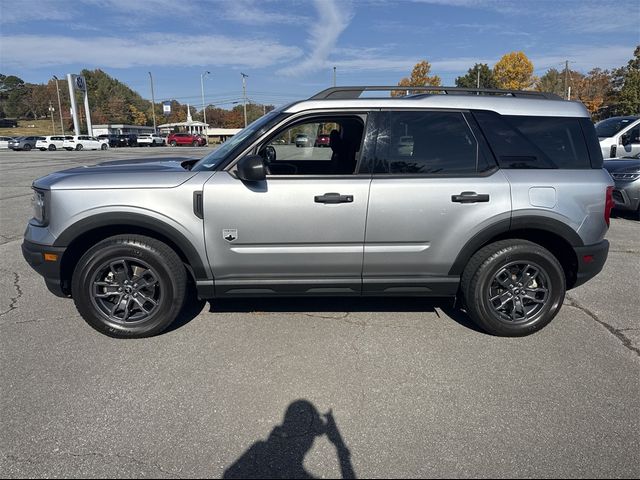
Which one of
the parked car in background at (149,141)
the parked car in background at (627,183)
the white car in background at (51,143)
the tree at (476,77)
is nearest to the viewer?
the parked car in background at (627,183)

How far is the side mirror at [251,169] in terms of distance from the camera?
325 centimetres

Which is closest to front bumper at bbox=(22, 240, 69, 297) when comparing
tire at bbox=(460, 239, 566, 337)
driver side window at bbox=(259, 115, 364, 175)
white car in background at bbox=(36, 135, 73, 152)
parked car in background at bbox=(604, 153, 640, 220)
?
driver side window at bbox=(259, 115, 364, 175)

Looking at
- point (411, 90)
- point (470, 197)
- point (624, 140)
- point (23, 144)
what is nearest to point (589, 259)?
point (470, 197)

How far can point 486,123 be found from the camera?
362cm

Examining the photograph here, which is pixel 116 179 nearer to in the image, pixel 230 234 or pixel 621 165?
pixel 230 234

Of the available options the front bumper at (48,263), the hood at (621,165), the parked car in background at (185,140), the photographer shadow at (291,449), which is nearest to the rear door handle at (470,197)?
the photographer shadow at (291,449)

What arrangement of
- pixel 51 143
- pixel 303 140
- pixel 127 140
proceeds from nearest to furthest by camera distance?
pixel 303 140 → pixel 51 143 → pixel 127 140

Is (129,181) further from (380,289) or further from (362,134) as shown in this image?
(380,289)

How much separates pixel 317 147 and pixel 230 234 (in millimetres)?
1500

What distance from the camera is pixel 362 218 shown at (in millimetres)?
3469

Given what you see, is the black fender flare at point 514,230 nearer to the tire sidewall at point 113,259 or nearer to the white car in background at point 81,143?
the tire sidewall at point 113,259

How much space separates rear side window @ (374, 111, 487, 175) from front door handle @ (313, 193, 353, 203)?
0.37 metres

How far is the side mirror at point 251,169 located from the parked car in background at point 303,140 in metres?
0.91

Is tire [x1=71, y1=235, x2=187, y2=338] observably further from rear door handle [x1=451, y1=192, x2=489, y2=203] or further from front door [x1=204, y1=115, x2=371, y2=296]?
rear door handle [x1=451, y1=192, x2=489, y2=203]
